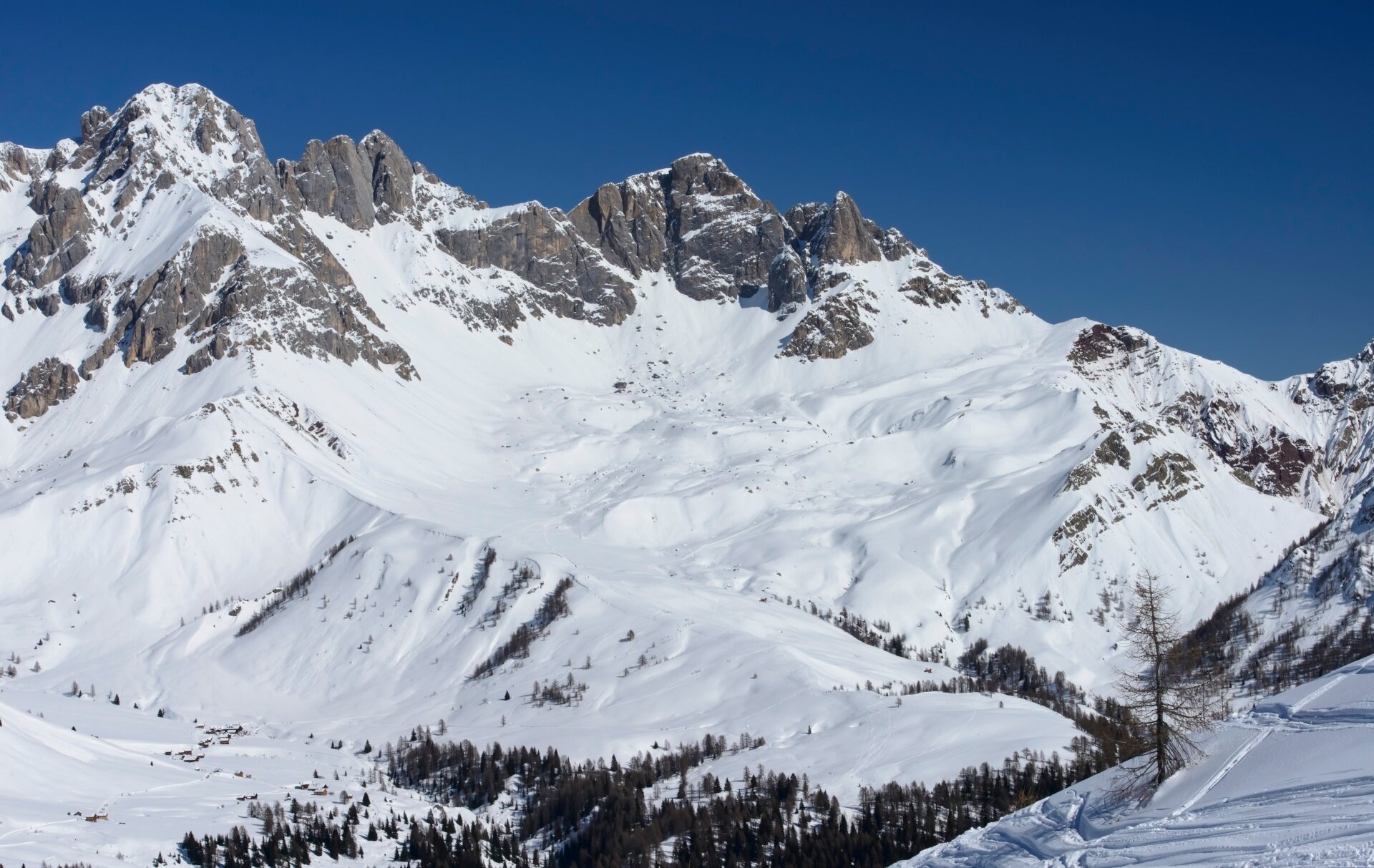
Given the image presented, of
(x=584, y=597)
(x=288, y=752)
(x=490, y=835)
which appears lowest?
(x=490, y=835)

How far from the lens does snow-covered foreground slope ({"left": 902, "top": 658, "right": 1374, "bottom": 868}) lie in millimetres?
33125

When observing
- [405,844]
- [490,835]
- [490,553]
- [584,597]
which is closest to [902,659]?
[584,597]

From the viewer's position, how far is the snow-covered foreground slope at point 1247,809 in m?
33.1

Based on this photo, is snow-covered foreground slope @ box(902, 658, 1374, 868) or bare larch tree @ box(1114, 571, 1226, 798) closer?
snow-covered foreground slope @ box(902, 658, 1374, 868)

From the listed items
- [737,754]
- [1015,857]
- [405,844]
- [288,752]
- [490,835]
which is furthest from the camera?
[288,752]

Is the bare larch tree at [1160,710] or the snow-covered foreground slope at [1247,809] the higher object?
the bare larch tree at [1160,710]

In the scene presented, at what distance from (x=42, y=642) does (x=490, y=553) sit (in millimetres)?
69425

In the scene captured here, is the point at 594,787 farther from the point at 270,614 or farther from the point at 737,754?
the point at 270,614

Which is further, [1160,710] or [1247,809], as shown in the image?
[1160,710]

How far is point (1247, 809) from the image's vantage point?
36406 millimetres

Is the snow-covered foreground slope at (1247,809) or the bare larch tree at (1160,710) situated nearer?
the snow-covered foreground slope at (1247,809)

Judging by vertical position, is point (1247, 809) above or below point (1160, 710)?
below

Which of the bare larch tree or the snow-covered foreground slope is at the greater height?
the bare larch tree

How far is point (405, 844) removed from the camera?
106 m
